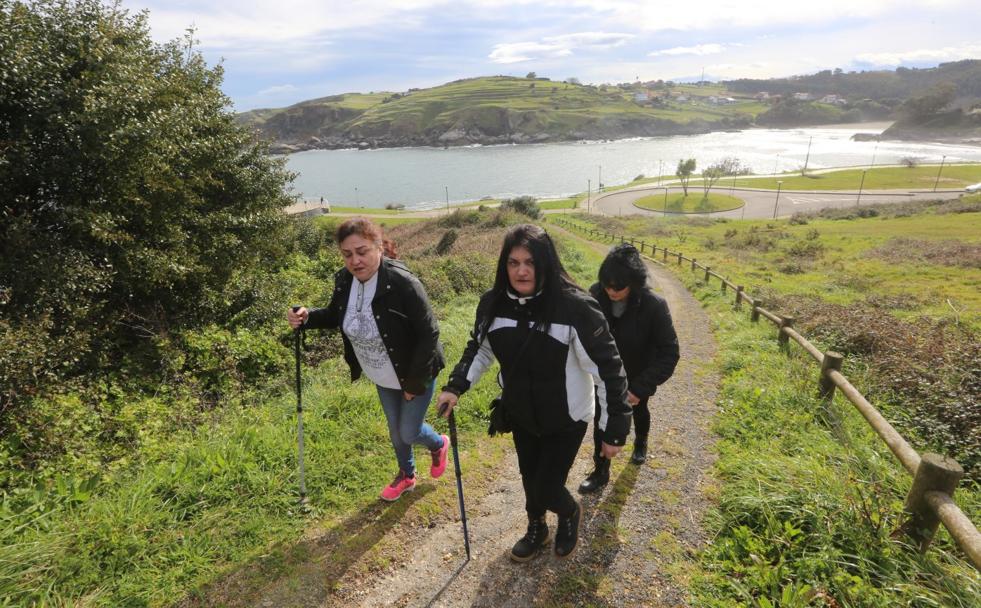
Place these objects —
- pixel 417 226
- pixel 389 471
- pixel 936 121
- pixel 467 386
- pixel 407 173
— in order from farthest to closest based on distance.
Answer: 1. pixel 936 121
2. pixel 407 173
3. pixel 417 226
4. pixel 389 471
5. pixel 467 386

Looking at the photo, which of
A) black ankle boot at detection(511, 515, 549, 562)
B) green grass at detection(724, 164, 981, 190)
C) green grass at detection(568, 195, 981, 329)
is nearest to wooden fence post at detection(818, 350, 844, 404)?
black ankle boot at detection(511, 515, 549, 562)

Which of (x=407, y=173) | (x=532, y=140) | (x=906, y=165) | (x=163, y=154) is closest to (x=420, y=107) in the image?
(x=532, y=140)

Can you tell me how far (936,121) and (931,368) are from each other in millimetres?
200485

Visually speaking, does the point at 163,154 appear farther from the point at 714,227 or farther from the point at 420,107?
the point at 420,107

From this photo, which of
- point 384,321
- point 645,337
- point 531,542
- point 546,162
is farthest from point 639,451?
point 546,162

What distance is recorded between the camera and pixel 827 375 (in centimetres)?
508

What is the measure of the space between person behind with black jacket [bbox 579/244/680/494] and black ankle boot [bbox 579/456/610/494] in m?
0.54

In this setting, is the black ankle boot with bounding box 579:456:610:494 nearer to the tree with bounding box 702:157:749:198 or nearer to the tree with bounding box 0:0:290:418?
the tree with bounding box 0:0:290:418

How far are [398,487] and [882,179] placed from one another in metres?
102

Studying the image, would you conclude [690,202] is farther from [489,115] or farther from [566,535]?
[489,115]

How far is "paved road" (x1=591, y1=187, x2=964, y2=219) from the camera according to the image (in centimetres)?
5706

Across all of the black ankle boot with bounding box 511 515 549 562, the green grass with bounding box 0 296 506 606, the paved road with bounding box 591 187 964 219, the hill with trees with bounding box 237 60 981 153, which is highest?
the hill with trees with bounding box 237 60 981 153

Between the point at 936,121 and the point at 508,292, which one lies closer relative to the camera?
the point at 508,292

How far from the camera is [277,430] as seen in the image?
4539mm
